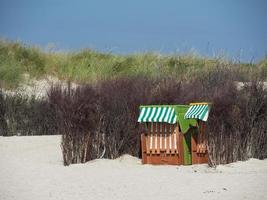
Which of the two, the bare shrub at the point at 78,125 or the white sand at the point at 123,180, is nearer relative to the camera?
the white sand at the point at 123,180

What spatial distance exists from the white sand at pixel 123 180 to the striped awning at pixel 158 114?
0.94m

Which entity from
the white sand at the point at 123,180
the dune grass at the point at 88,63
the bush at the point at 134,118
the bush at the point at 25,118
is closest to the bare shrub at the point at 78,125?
the bush at the point at 134,118

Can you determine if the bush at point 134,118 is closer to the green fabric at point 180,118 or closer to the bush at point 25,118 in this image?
the green fabric at point 180,118

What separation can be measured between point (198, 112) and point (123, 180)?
2.71 m

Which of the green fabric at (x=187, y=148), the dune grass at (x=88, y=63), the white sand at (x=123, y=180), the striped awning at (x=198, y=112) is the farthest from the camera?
the dune grass at (x=88, y=63)

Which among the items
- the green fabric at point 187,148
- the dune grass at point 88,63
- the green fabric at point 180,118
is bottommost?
the green fabric at point 187,148

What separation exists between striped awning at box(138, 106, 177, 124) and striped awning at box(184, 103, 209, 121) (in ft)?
1.05

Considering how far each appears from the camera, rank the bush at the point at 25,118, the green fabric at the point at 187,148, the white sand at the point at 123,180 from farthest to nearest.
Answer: the bush at the point at 25,118 < the green fabric at the point at 187,148 < the white sand at the point at 123,180

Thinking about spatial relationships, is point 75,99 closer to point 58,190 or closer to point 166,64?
point 58,190

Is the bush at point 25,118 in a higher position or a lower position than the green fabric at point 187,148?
higher

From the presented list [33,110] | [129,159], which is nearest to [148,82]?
[129,159]

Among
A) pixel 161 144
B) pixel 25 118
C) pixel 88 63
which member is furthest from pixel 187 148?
pixel 88 63

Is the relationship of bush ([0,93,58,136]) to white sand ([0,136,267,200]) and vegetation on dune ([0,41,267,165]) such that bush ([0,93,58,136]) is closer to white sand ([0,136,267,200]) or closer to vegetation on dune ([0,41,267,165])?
vegetation on dune ([0,41,267,165])

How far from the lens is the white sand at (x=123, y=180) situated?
344 inches
